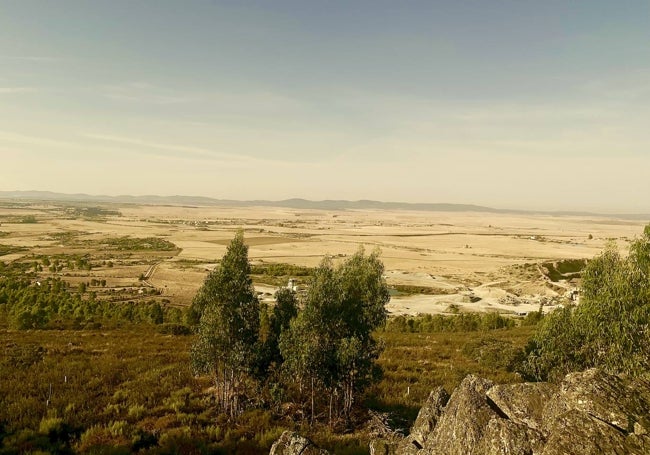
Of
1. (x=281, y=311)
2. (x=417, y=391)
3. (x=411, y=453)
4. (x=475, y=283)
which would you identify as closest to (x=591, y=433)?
(x=411, y=453)

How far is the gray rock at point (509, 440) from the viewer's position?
9.31m

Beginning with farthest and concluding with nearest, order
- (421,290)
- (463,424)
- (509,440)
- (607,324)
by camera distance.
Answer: (421,290) < (607,324) < (463,424) < (509,440)

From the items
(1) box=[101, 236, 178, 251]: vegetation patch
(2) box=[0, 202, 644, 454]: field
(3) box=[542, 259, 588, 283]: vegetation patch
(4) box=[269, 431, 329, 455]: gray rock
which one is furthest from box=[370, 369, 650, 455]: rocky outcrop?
(1) box=[101, 236, 178, 251]: vegetation patch

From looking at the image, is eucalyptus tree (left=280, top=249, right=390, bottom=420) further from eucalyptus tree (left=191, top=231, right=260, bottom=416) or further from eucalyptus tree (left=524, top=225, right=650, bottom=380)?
eucalyptus tree (left=524, top=225, right=650, bottom=380)

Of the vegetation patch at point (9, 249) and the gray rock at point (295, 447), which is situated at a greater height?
the gray rock at point (295, 447)

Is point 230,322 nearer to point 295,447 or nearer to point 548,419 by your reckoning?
point 295,447

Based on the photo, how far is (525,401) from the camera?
11.6 metres

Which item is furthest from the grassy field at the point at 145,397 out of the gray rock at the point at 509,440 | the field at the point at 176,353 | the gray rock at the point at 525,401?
the gray rock at the point at 509,440

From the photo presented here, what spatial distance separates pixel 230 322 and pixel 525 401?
14414mm

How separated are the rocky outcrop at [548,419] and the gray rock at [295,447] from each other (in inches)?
119

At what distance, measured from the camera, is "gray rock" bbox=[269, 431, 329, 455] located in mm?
12289

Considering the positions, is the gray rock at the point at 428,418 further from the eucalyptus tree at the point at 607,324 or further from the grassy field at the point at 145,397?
the eucalyptus tree at the point at 607,324

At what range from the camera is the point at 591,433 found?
865cm

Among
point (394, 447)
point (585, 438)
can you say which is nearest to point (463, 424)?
point (585, 438)
